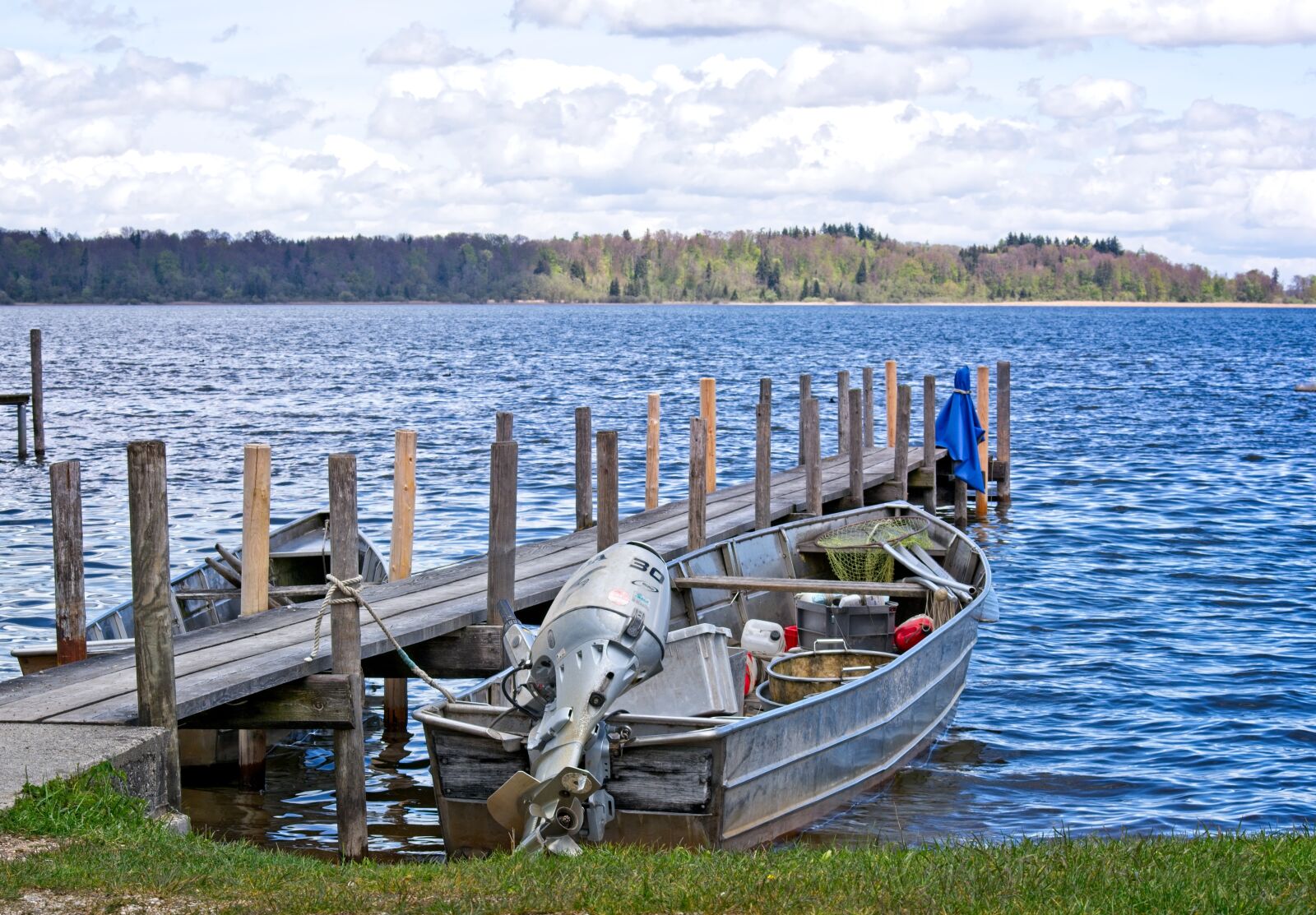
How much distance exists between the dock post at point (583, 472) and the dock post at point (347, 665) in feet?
22.9

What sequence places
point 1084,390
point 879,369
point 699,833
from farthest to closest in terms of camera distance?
1. point 879,369
2. point 1084,390
3. point 699,833

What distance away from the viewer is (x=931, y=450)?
22344 millimetres

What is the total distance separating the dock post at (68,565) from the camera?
381 inches

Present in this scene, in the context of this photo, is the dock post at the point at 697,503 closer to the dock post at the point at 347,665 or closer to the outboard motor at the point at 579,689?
the outboard motor at the point at 579,689

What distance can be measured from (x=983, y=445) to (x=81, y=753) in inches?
760

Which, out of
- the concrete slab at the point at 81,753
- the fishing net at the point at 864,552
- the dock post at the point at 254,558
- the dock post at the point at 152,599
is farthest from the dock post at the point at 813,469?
the concrete slab at the point at 81,753

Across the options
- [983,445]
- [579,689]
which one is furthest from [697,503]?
[983,445]

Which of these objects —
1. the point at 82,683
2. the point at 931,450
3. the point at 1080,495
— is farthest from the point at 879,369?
the point at 82,683

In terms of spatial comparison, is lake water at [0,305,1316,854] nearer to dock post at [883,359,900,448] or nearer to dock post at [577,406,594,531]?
dock post at [883,359,900,448]

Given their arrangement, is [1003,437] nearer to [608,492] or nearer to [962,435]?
[962,435]

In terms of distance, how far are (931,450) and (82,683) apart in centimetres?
1561

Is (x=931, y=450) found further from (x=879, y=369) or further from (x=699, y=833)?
(x=879, y=369)

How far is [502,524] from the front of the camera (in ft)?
34.3

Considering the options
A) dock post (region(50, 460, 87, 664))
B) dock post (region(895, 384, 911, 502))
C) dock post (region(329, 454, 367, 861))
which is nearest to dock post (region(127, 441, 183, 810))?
dock post (region(329, 454, 367, 861))
